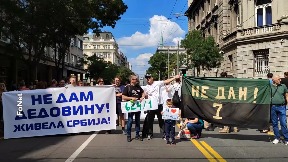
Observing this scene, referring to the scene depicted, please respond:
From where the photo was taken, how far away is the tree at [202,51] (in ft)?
134

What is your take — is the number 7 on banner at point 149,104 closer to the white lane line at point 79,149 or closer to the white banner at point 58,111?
the white banner at point 58,111

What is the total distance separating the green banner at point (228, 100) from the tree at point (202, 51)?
1173 inches

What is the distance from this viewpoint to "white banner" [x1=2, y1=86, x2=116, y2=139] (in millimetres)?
11508

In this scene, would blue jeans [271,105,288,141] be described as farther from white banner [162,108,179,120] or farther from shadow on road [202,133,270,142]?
white banner [162,108,179,120]

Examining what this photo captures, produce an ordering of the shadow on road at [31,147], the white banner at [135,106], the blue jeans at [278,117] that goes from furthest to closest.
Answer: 1. the white banner at [135,106]
2. the blue jeans at [278,117]
3. the shadow on road at [31,147]

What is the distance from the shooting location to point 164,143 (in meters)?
10.4

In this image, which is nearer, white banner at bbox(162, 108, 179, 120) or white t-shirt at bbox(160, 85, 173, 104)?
white banner at bbox(162, 108, 179, 120)

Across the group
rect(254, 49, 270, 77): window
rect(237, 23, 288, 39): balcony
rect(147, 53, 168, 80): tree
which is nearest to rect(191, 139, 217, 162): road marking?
rect(237, 23, 288, 39): balcony

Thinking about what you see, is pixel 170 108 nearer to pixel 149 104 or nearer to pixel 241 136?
pixel 149 104

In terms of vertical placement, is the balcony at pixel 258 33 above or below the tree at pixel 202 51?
above

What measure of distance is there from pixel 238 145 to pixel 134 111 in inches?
116

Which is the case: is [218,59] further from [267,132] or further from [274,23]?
[267,132]

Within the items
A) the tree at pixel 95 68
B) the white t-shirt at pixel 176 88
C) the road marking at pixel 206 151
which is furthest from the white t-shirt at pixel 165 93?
the tree at pixel 95 68

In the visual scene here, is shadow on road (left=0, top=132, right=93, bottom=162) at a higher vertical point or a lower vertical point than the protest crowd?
lower
